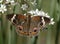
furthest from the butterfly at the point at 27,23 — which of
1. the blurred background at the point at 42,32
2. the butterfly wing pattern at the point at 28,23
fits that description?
the blurred background at the point at 42,32

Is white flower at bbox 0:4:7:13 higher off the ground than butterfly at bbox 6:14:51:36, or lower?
higher

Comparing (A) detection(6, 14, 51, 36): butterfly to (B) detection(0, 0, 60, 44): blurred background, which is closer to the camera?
(A) detection(6, 14, 51, 36): butterfly

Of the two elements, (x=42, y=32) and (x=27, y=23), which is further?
(x=42, y=32)

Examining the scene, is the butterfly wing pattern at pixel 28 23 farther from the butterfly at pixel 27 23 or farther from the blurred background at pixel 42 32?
the blurred background at pixel 42 32

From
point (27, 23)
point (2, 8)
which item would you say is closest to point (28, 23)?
point (27, 23)

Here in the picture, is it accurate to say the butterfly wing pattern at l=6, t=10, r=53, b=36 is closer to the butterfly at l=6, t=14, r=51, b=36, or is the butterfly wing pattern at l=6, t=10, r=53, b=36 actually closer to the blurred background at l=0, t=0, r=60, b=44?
the butterfly at l=6, t=14, r=51, b=36

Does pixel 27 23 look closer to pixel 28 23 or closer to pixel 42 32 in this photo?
pixel 28 23

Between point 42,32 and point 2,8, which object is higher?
point 2,8

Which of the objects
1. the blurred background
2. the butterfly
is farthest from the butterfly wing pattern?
the blurred background
